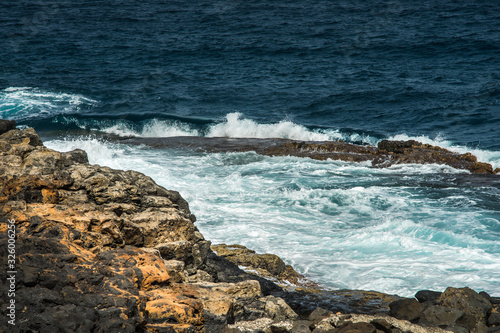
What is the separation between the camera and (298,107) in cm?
2377

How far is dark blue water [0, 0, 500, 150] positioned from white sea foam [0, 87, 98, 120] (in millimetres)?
728

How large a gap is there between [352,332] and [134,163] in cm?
1187

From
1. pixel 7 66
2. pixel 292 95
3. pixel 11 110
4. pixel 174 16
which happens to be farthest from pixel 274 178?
pixel 174 16

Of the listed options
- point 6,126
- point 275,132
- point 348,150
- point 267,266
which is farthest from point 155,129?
point 267,266

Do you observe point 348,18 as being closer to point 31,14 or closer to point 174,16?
point 174,16

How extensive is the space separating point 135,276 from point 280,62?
27.0m

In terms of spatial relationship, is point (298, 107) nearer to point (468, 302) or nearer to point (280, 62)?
point (280, 62)

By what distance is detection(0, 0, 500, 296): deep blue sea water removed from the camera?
9891mm

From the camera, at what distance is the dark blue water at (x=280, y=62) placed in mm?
22812

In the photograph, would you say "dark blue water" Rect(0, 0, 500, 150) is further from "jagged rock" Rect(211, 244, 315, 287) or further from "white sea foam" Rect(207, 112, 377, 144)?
"jagged rock" Rect(211, 244, 315, 287)

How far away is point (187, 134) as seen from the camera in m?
21.7

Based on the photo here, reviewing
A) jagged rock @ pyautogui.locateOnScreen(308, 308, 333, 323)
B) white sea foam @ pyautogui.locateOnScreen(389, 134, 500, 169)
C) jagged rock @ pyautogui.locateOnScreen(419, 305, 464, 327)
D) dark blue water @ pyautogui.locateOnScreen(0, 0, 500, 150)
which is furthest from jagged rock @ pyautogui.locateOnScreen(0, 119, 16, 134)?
dark blue water @ pyautogui.locateOnScreen(0, 0, 500, 150)

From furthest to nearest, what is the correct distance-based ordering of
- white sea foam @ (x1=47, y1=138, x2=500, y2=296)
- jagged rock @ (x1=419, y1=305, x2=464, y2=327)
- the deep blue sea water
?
the deep blue sea water, white sea foam @ (x1=47, y1=138, x2=500, y2=296), jagged rock @ (x1=419, y1=305, x2=464, y2=327)

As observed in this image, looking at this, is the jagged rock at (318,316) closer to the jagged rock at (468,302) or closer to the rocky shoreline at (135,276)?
the rocky shoreline at (135,276)
